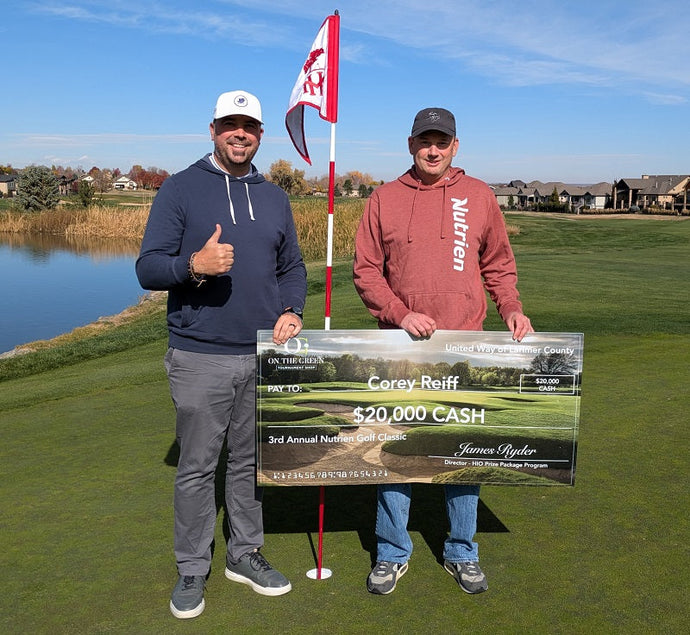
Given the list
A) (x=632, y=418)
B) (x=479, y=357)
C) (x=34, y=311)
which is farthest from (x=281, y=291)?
(x=34, y=311)

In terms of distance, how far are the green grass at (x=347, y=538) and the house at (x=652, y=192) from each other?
86.1m

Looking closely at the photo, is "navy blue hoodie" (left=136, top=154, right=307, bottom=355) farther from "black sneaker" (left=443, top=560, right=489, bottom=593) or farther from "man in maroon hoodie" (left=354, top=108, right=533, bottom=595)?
"black sneaker" (left=443, top=560, right=489, bottom=593)

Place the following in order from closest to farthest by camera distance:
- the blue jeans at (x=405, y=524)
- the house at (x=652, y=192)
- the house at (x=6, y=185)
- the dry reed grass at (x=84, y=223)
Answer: the blue jeans at (x=405, y=524), the dry reed grass at (x=84, y=223), the house at (x=652, y=192), the house at (x=6, y=185)

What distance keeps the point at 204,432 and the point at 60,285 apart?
24747 mm

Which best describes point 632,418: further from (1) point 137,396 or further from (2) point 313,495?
(1) point 137,396

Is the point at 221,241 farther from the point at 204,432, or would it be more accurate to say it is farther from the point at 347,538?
the point at 347,538

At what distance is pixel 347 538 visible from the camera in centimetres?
341

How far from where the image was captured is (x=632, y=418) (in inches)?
201

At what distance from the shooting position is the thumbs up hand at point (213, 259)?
266 cm

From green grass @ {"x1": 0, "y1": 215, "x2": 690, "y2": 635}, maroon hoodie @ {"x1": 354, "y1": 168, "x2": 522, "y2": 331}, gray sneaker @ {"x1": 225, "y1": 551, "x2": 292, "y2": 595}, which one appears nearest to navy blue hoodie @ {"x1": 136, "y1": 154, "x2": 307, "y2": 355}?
maroon hoodie @ {"x1": 354, "y1": 168, "x2": 522, "y2": 331}

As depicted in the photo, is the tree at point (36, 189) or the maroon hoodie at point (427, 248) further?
the tree at point (36, 189)

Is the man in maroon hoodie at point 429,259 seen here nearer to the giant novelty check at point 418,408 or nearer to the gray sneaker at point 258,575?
the giant novelty check at point 418,408

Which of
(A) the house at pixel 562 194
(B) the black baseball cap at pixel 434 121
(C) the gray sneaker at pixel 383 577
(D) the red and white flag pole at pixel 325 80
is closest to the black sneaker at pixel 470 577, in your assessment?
(C) the gray sneaker at pixel 383 577

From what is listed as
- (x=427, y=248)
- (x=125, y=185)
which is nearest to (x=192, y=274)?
(x=427, y=248)
